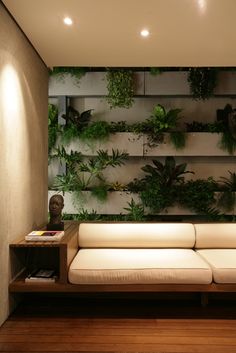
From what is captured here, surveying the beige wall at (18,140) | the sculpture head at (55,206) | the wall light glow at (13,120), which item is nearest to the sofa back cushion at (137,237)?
the sculpture head at (55,206)

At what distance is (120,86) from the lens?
4.80 m

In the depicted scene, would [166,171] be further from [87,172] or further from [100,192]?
[87,172]

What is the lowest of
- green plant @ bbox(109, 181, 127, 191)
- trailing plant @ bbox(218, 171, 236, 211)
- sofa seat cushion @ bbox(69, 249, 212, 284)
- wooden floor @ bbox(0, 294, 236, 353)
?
wooden floor @ bbox(0, 294, 236, 353)

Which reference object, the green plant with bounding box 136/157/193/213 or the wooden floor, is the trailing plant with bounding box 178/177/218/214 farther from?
the wooden floor

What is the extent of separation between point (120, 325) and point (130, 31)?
248 centimetres

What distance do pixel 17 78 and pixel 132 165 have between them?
9.12 ft

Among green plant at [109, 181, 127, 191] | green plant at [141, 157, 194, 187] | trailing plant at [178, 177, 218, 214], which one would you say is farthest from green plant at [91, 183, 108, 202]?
trailing plant at [178, 177, 218, 214]

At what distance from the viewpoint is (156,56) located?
3.29 metres

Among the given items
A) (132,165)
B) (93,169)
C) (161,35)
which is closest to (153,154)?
(132,165)

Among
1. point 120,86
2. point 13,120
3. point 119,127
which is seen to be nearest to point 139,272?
point 13,120

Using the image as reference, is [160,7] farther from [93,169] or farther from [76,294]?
[93,169]

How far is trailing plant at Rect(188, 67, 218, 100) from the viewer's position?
15.7 feet

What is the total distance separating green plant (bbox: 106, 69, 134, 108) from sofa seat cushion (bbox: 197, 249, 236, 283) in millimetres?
2757

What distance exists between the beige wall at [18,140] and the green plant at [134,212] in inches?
64.7
